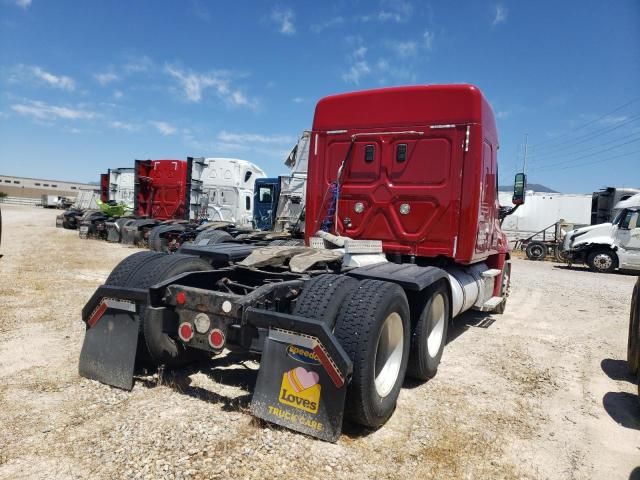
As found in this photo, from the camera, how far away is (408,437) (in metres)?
3.15

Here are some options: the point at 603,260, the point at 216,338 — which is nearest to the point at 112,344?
the point at 216,338

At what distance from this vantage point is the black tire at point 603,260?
55.0 ft

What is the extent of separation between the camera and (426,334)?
4176 mm

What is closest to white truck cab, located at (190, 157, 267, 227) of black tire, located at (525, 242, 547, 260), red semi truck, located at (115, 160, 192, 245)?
red semi truck, located at (115, 160, 192, 245)

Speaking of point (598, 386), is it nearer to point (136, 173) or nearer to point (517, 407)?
point (517, 407)

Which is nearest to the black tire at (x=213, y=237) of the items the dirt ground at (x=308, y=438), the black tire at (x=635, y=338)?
the dirt ground at (x=308, y=438)

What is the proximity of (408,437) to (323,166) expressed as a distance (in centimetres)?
369

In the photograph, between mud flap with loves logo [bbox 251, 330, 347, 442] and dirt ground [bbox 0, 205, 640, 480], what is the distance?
0.39 ft

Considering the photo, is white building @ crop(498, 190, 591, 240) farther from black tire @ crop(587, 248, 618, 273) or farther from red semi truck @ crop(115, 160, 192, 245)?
red semi truck @ crop(115, 160, 192, 245)

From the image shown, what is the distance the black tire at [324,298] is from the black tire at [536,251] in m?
21.1

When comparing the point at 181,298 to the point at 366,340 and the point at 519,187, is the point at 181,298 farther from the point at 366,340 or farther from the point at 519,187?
the point at 519,187

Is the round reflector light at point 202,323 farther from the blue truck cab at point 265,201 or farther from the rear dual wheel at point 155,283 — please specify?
the blue truck cab at point 265,201

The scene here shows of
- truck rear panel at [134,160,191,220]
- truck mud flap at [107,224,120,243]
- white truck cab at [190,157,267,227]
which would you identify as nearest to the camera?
white truck cab at [190,157,267,227]

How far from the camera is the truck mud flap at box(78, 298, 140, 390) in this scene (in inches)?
140
